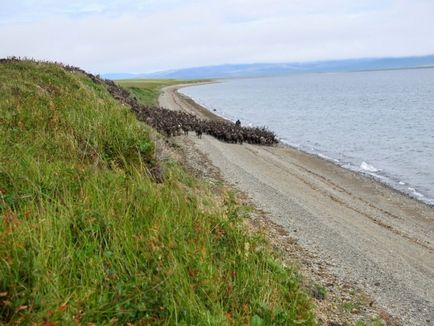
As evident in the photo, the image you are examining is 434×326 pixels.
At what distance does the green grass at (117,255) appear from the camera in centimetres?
399

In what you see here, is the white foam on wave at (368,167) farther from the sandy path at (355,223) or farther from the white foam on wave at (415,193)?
the white foam on wave at (415,193)

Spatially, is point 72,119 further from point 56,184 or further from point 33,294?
point 33,294

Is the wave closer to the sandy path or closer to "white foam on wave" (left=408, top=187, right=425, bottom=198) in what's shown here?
the sandy path

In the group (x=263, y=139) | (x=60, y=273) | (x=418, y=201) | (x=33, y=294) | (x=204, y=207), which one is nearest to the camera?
(x=33, y=294)

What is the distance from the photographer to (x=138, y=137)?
9.16 meters

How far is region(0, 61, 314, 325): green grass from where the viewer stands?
3.99 m

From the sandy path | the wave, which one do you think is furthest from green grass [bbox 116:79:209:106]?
the sandy path

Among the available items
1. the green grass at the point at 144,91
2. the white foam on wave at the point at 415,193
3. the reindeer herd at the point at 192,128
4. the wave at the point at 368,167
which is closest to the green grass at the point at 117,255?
the white foam on wave at the point at 415,193

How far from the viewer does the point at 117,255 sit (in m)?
4.75

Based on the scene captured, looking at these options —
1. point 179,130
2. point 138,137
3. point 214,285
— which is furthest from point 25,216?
point 179,130

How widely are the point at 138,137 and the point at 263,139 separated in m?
19.7

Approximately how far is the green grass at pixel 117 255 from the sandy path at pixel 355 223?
242cm

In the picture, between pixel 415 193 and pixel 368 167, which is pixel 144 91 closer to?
pixel 368 167

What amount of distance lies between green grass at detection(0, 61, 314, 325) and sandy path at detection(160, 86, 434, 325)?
242cm
